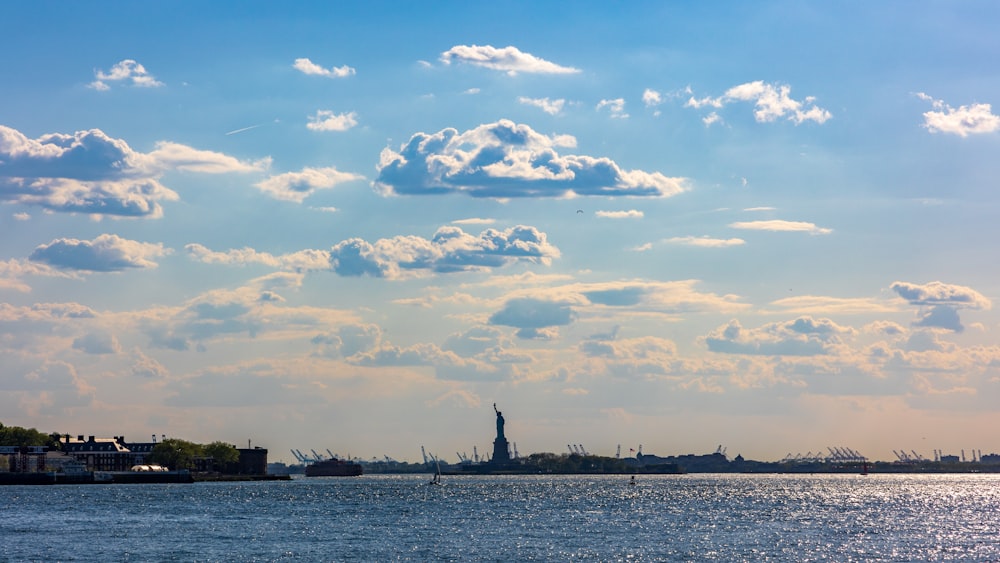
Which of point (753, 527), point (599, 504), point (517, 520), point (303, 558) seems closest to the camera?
point (303, 558)

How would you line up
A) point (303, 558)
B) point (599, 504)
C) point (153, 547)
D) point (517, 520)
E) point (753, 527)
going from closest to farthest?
point (303, 558), point (153, 547), point (753, 527), point (517, 520), point (599, 504)

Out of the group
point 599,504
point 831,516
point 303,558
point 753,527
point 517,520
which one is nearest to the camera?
point 303,558

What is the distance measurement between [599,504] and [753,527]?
188 feet

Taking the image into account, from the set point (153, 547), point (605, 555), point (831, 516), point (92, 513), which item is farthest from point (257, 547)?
point (831, 516)

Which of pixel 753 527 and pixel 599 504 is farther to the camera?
pixel 599 504

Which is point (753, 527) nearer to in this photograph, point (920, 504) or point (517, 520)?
point (517, 520)

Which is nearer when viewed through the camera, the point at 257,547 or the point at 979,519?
the point at 257,547

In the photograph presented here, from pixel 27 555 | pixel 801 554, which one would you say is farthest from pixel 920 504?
pixel 27 555

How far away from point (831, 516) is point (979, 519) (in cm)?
1551

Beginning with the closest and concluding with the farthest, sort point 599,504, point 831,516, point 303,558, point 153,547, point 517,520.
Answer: point 303,558 < point 153,547 < point 517,520 < point 831,516 < point 599,504

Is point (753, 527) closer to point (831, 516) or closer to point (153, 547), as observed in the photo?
point (831, 516)

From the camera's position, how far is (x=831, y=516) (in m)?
147

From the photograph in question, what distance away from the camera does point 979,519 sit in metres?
143

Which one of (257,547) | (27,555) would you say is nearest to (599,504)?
(257,547)
